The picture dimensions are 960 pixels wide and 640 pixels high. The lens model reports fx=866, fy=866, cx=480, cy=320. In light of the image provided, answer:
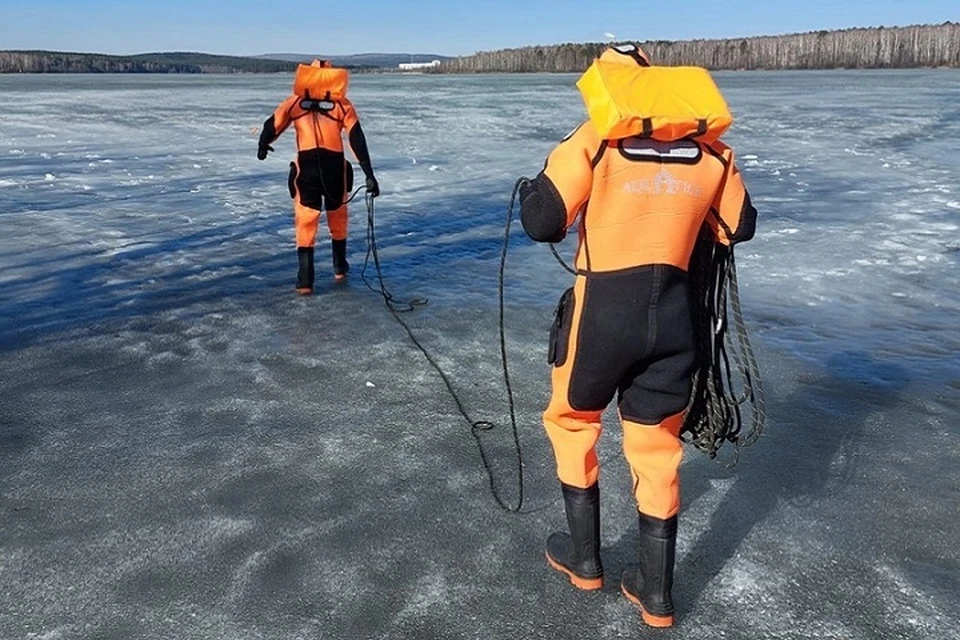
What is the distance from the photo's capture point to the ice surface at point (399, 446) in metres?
2.70

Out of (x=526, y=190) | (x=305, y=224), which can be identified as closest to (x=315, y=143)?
(x=305, y=224)

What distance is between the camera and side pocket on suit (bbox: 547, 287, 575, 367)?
8.48 feet

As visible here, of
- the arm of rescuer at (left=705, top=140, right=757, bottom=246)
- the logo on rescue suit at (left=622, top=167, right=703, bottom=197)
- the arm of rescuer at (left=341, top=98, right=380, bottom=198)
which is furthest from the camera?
the arm of rescuer at (left=341, top=98, right=380, bottom=198)

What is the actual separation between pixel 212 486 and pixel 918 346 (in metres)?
3.95

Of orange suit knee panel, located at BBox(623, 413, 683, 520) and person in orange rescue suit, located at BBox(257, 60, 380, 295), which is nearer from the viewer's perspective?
orange suit knee panel, located at BBox(623, 413, 683, 520)

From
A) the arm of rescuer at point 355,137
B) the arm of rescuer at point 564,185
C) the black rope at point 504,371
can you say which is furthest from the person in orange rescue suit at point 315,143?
the arm of rescuer at point 564,185

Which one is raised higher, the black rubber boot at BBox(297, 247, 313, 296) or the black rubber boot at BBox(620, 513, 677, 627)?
the black rubber boot at BBox(297, 247, 313, 296)

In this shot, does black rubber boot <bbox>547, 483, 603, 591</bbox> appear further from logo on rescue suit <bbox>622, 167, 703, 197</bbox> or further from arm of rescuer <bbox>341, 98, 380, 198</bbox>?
arm of rescuer <bbox>341, 98, 380, 198</bbox>

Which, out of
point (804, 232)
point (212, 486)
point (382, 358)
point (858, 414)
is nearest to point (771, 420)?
Answer: point (858, 414)

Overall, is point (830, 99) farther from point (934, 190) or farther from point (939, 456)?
point (939, 456)

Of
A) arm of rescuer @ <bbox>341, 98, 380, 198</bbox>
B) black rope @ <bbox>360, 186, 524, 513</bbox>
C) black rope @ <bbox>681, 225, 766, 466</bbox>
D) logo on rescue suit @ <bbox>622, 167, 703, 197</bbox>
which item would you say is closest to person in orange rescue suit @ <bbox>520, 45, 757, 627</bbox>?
logo on rescue suit @ <bbox>622, 167, 703, 197</bbox>

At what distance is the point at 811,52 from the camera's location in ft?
196

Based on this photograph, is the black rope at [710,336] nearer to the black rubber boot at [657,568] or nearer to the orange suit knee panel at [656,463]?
the orange suit knee panel at [656,463]

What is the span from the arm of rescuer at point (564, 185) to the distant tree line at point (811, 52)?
50.6 m
